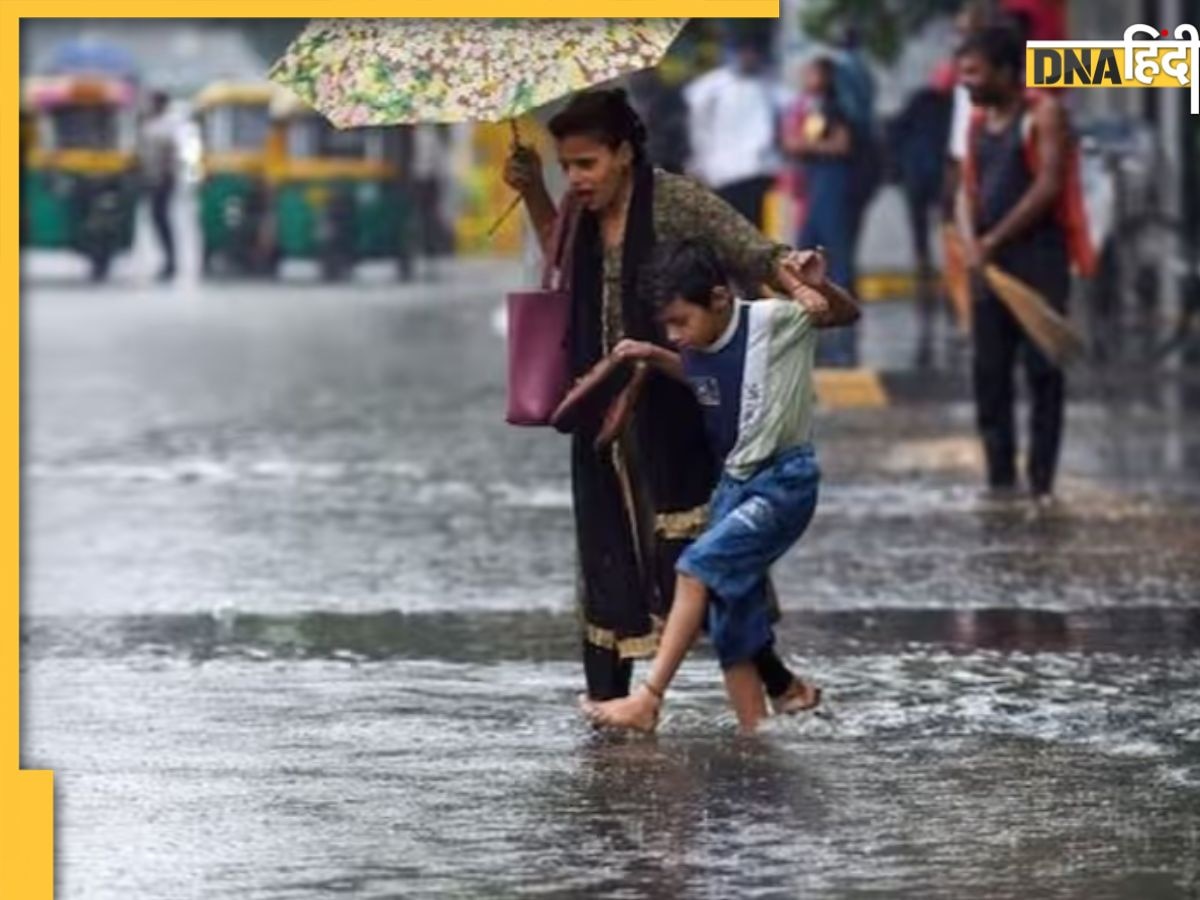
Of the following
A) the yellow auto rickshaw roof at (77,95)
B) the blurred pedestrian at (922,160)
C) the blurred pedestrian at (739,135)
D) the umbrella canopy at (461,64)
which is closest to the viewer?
the umbrella canopy at (461,64)

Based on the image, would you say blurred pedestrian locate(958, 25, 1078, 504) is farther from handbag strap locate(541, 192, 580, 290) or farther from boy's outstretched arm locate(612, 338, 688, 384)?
boy's outstretched arm locate(612, 338, 688, 384)

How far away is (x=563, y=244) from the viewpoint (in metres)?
10.2

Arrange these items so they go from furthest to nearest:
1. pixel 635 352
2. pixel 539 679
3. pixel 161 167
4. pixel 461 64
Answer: pixel 161 167
pixel 539 679
pixel 635 352
pixel 461 64

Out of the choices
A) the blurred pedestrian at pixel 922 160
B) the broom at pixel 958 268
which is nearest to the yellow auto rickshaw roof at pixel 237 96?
the blurred pedestrian at pixel 922 160

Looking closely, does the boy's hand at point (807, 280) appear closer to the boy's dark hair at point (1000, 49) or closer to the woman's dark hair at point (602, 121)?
the woman's dark hair at point (602, 121)

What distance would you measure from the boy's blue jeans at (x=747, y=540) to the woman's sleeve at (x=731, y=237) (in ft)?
1.57

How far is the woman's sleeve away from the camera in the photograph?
9977 mm

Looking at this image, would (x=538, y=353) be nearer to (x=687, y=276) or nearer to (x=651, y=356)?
(x=651, y=356)

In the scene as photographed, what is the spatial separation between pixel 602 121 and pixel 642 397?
69 cm

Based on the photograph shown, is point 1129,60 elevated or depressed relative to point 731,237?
elevated

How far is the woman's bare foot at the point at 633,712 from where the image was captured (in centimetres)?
986

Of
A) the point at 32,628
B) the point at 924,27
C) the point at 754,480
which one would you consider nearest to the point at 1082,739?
the point at 754,480

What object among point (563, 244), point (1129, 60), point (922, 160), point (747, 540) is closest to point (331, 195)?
point (922, 160)

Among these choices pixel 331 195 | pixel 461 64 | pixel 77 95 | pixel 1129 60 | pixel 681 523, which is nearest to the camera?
pixel 461 64
